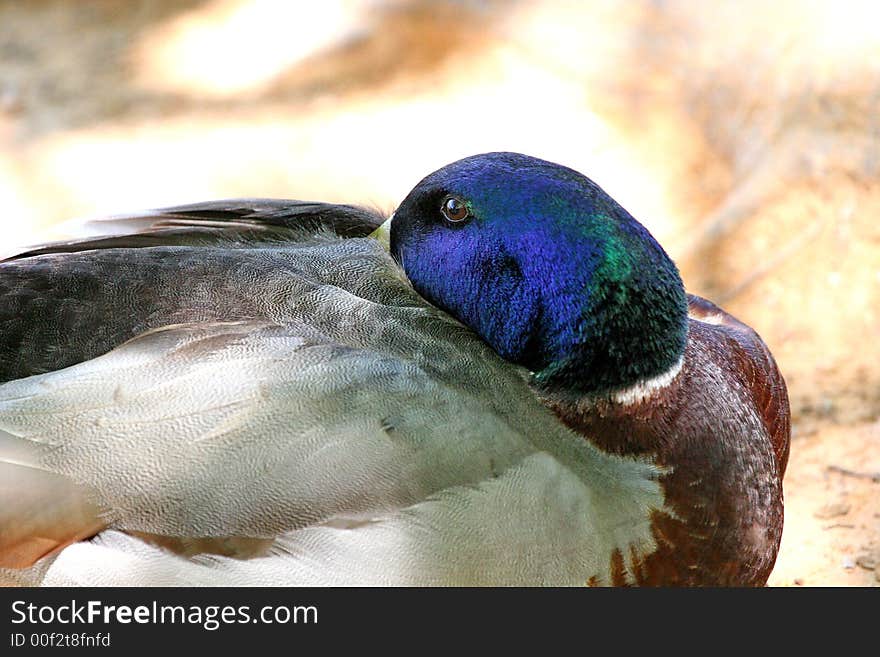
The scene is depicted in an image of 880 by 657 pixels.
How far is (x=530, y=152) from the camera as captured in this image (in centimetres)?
392

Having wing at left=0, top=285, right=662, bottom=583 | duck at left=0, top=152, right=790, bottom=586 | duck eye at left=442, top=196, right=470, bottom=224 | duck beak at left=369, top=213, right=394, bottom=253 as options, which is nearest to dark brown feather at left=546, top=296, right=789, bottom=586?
duck at left=0, top=152, right=790, bottom=586

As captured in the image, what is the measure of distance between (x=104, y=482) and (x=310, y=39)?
3081 millimetres

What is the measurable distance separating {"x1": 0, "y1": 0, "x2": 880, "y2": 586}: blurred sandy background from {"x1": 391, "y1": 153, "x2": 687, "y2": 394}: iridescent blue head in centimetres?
101

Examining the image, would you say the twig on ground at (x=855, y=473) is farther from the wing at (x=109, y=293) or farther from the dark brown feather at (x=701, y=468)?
the wing at (x=109, y=293)

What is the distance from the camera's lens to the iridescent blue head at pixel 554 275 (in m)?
1.87

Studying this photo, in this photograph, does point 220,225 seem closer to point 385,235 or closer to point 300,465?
point 385,235

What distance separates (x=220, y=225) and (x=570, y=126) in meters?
1.95

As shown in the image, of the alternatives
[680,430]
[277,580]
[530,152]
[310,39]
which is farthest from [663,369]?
[310,39]

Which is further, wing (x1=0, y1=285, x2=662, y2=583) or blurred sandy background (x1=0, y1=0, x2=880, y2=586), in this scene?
blurred sandy background (x1=0, y1=0, x2=880, y2=586)

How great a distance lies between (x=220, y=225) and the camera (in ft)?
7.51

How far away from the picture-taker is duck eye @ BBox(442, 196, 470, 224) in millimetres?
1963

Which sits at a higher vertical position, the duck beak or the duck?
the duck beak

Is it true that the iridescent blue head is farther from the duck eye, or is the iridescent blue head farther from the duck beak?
the duck beak

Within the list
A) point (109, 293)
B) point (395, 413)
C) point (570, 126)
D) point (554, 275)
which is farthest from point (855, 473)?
point (109, 293)
